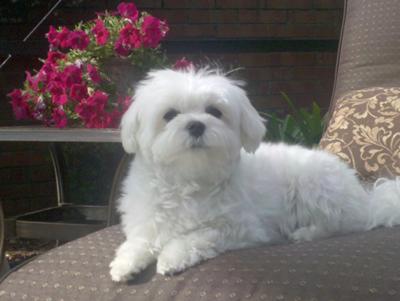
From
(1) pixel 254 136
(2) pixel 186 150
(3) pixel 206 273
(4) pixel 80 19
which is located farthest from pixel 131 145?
(4) pixel 80 19

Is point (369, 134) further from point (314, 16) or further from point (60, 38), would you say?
point (314, 16)

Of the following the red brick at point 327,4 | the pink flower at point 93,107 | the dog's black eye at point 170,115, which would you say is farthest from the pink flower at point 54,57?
the red brick at point 327,4

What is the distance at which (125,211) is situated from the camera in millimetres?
2137

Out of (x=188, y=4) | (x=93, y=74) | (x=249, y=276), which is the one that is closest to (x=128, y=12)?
(x=93, y=74)

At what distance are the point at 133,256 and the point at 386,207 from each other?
2.95 ft

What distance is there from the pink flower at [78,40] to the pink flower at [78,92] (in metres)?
0.22

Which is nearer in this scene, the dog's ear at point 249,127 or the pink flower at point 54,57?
the dog's ear at point 249,127

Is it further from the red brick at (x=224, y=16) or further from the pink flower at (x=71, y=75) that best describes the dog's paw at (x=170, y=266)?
the red brick at (x=224, y=16)

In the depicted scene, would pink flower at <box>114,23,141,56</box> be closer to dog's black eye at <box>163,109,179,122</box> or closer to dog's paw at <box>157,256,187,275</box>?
dog's black eye at <box>163,109,179,122</box>

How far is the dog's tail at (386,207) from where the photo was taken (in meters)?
2.17

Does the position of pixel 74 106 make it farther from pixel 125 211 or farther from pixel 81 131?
pixel 125 211

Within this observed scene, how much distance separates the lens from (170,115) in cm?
198

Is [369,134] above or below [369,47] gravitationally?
below

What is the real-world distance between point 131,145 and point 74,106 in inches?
35.4
